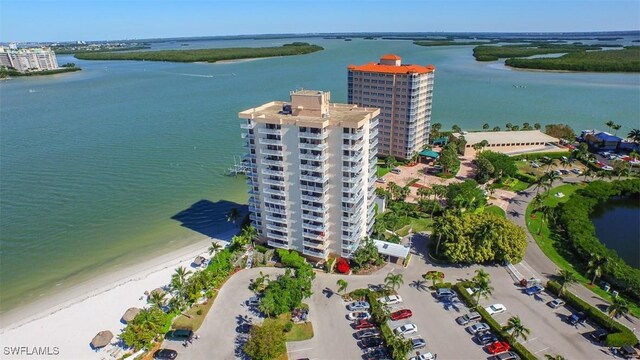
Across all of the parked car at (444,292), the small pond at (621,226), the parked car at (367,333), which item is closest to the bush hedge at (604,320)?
the parked car at (444,292)

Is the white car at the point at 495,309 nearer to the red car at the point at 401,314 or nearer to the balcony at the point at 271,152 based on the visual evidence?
the red car at the point at 401,314

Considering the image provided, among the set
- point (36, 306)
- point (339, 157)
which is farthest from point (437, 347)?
point (36, 306)

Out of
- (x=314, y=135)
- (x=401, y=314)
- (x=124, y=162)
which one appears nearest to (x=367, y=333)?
(x=401, y=314)

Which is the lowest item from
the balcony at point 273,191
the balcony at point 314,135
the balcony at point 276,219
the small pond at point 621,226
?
the small pond at point 621,226

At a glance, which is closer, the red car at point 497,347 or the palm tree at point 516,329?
the red car at point 497,347

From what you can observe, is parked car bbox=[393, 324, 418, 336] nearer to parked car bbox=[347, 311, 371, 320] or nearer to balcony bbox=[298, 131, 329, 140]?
parked car bbox=[347, 311, 371, 320]

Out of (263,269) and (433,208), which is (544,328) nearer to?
(433,208)

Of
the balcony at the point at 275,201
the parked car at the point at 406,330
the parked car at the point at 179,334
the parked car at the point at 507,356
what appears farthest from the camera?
the balcony at the point at 275,201
